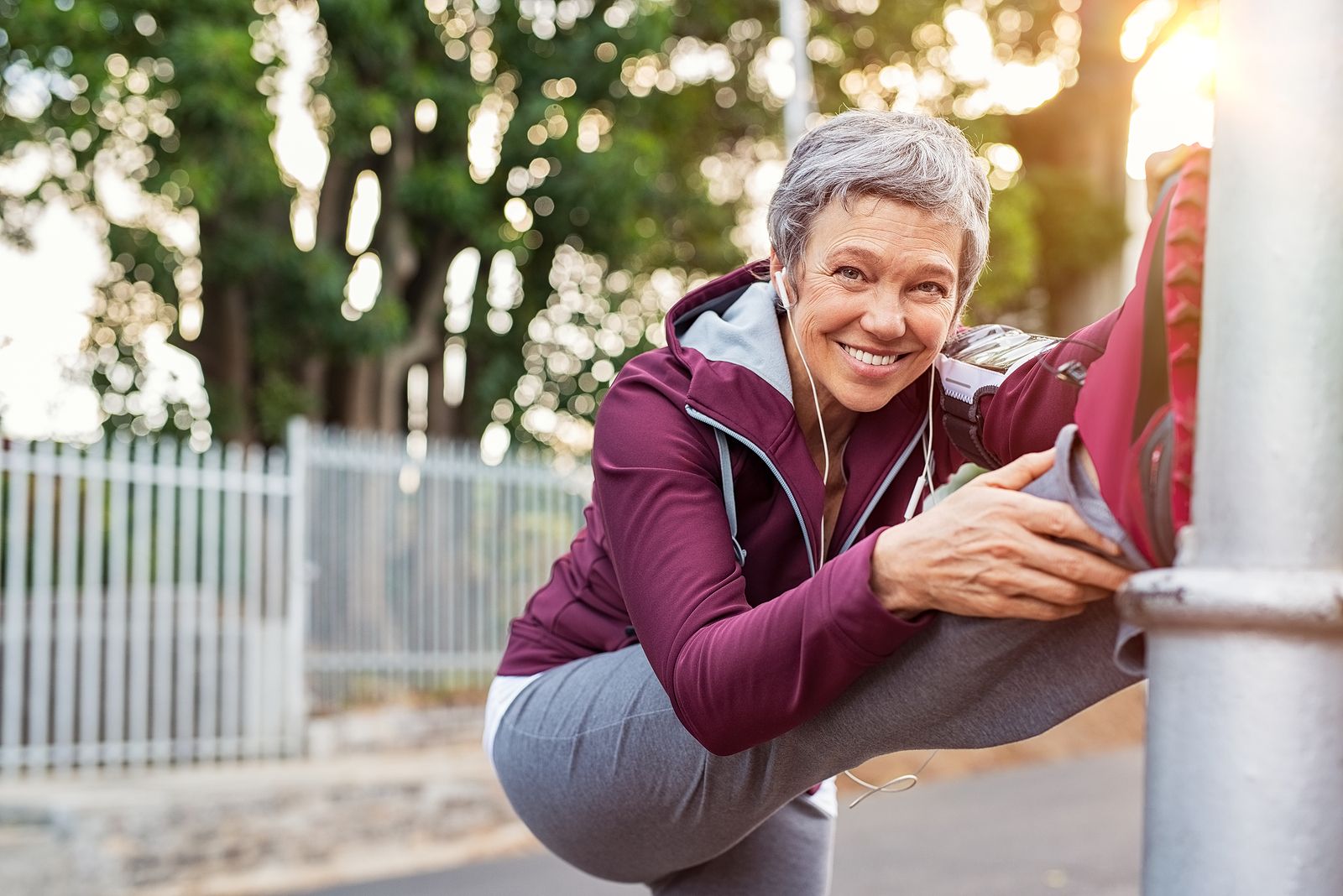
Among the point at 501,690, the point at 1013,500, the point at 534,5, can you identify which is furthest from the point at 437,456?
the point at 1013,500

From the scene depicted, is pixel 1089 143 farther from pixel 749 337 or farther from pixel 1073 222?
pixel 749 337

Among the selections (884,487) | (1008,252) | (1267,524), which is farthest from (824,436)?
(1008,252)

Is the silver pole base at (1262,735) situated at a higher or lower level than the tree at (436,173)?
→ lower

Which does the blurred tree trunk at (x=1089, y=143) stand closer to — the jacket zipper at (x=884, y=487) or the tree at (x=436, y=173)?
the tree at (x=436, y=173)

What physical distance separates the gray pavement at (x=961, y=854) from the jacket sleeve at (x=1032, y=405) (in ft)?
13.6

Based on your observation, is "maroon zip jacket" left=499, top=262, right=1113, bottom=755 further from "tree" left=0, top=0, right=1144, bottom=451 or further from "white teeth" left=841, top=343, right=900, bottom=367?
"tree" left=0, top=0, right=1144, bottom=451

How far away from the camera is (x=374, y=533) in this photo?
8930mm

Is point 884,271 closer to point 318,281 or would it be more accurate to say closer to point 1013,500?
point 1013,500

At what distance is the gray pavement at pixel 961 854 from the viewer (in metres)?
5.91

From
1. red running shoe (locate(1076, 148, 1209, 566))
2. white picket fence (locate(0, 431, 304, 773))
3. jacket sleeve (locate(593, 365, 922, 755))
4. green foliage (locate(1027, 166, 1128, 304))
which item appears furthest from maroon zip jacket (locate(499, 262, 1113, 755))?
green foliage (locate(1027, 166, 1128, 304))

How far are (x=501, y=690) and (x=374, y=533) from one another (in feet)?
22.5

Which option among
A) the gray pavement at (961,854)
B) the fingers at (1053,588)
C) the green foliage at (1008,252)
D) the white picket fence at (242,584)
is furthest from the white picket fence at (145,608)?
the green foliage at (1008,252)

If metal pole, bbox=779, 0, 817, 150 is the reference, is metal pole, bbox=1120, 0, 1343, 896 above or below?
below

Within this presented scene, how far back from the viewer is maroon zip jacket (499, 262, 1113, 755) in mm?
1346
